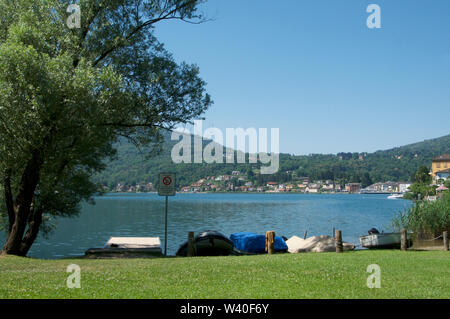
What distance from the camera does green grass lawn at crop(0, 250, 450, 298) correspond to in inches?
351

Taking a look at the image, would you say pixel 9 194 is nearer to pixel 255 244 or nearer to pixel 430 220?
pixel 255 244

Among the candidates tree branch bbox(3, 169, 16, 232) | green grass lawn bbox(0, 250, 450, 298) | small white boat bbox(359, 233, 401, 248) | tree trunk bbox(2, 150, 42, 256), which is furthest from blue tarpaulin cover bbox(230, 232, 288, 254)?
tree branch bbox(3, 169, 16, 232)

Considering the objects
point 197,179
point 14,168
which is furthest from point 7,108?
point 197,179

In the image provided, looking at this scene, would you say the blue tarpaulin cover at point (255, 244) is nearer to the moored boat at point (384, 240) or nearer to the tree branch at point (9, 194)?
the moored boat at point (384, 240)

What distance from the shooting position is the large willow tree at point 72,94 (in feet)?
51.5

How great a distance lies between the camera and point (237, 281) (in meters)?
10.5

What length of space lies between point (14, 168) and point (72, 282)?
978 cm

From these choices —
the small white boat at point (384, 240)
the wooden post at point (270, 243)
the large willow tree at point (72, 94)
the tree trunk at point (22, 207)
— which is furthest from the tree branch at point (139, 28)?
the small white boat at point (384, 240)

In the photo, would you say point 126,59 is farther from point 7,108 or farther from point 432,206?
point 432,206

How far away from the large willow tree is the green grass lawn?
16.7 feet

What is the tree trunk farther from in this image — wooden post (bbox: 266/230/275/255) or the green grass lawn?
wooden post (bbox: 266/230/275/255)

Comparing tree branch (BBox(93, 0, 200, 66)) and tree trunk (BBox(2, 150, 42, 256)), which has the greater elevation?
tree branch (BBox(93, 0, 200, 66))

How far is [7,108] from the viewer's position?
15.6m

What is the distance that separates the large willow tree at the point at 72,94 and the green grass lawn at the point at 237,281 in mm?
5105
